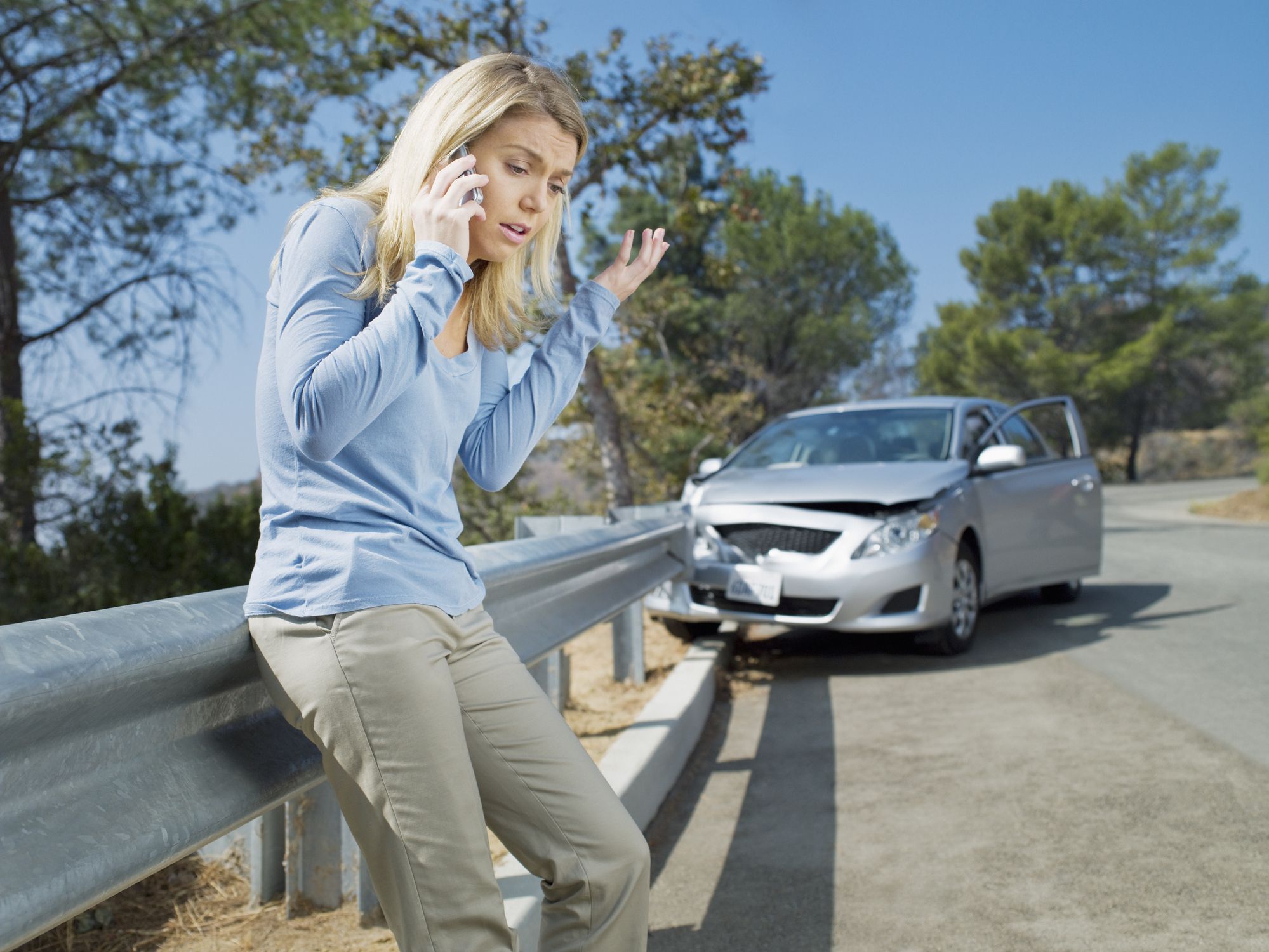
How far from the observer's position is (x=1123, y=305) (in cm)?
4912

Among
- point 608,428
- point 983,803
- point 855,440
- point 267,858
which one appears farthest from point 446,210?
point 608,428

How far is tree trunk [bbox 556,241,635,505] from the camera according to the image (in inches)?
473

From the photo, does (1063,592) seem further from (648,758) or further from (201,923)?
(201,923)

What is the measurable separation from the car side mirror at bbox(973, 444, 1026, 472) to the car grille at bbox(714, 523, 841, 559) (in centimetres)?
124

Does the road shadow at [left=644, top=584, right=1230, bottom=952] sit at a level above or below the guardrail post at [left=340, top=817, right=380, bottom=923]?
below

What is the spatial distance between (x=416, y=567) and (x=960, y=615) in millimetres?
5741

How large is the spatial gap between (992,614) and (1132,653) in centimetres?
205

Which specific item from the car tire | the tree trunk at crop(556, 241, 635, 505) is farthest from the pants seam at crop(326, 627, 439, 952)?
the tree trunk at crop(556, 241, 635, 505)

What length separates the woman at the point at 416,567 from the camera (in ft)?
5.81

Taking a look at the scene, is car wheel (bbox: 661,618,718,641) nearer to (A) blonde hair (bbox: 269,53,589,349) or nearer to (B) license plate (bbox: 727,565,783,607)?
(B) license plate (bbox: 727,565,783,607)

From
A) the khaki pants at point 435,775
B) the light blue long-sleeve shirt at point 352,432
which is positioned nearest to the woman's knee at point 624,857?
the khaki pants at point 435,775

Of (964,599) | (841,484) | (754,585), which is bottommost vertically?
(964,599)

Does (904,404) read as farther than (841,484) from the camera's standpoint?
Yes

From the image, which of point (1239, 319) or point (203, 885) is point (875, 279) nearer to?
point (1239, 319)
